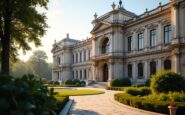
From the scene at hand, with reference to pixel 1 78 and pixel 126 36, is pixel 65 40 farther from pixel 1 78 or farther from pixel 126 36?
pixel 1 78

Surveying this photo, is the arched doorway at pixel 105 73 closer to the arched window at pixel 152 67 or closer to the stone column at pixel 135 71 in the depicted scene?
the stone column at pixel 135 71

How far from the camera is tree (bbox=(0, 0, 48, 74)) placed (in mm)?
18578

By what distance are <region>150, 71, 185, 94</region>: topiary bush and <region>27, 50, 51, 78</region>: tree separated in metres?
86.9

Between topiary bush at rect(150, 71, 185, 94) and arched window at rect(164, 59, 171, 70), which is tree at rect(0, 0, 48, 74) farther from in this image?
arched window at rect(164, 59, 171, 70)

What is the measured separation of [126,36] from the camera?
148 feet

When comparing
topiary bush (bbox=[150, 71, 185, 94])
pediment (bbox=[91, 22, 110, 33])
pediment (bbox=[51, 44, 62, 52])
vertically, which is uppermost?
pediment (bbox=[91, 22, 110, 33])

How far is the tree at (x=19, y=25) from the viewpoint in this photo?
18578mm

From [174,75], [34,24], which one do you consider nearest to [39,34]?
[34,24]

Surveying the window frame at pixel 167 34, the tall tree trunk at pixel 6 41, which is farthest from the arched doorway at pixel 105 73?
the tall tree trunk at pixel 6 41

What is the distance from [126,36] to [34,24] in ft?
88.5

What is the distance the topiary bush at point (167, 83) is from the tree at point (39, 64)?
86885 mm

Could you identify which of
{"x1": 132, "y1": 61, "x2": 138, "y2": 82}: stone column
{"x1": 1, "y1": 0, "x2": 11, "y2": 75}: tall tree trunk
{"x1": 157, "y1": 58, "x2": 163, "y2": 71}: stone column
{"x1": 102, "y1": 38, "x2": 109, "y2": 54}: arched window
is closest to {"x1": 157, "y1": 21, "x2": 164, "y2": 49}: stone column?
{"x1": 157, "y1": 58, "x2": 163, "y2": 71}: stone column

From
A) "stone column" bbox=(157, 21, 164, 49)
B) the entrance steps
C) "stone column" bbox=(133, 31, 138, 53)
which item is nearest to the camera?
"stone column" bbox=(157, 21, 164, 49)

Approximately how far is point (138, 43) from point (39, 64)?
68.5 m
